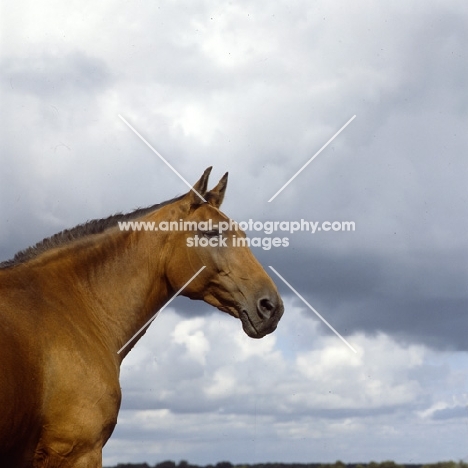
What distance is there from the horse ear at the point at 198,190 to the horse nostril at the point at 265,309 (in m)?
1.54

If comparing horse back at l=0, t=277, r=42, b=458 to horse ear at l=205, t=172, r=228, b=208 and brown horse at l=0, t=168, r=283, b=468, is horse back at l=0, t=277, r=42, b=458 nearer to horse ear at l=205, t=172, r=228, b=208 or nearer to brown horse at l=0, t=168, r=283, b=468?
brown horse at l=0, t=168, r=283, b=468

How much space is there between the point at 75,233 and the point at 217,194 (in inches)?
76.1

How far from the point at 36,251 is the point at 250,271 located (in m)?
2.63

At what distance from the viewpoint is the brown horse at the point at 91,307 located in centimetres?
744

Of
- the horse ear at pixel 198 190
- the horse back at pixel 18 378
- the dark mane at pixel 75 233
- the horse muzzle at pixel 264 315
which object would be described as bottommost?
the horse back at pixel 18 378

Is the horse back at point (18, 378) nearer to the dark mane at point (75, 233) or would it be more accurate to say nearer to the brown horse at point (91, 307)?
the brown horse at point (91, 307)

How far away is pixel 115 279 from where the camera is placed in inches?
351

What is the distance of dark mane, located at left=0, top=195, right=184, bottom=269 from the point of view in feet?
28.2

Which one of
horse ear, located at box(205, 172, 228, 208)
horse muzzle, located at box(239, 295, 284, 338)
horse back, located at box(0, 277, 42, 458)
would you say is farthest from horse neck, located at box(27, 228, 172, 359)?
horse muzzle, located at box(239, 295, 284, 338)

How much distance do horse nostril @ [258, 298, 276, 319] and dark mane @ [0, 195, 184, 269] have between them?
1.82 m

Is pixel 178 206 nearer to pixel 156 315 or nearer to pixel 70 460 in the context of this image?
pixel 156 315

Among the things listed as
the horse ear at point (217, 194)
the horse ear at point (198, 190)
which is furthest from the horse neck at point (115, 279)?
the horse ear at point (217, 194)

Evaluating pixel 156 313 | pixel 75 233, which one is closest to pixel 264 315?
pixel 156 313

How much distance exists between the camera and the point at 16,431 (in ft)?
23.8
